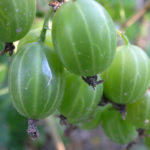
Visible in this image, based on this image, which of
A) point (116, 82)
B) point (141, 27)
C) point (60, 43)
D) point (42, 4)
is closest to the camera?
point (60, 43)

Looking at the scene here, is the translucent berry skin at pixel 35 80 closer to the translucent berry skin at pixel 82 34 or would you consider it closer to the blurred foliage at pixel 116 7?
the translucent berry skin at pixel 82 34

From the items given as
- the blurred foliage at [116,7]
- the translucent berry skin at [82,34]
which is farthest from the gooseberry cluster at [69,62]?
the blurred foliage at [116,7]

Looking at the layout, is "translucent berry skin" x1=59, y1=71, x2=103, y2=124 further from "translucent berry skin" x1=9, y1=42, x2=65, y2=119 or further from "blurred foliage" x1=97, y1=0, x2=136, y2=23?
"blurred foliage" x1=97, y1=0, x2=136, y2=23

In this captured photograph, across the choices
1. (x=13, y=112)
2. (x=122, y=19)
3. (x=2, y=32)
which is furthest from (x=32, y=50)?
(x=13, y=112)

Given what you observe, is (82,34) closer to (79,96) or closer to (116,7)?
(79,96)

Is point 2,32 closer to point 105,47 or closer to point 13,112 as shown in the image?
point 105,47

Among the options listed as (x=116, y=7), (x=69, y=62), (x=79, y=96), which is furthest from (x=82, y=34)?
(x=116, y=7)

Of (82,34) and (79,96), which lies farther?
(79,96)

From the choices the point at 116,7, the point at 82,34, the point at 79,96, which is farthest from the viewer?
the point at 116,7
